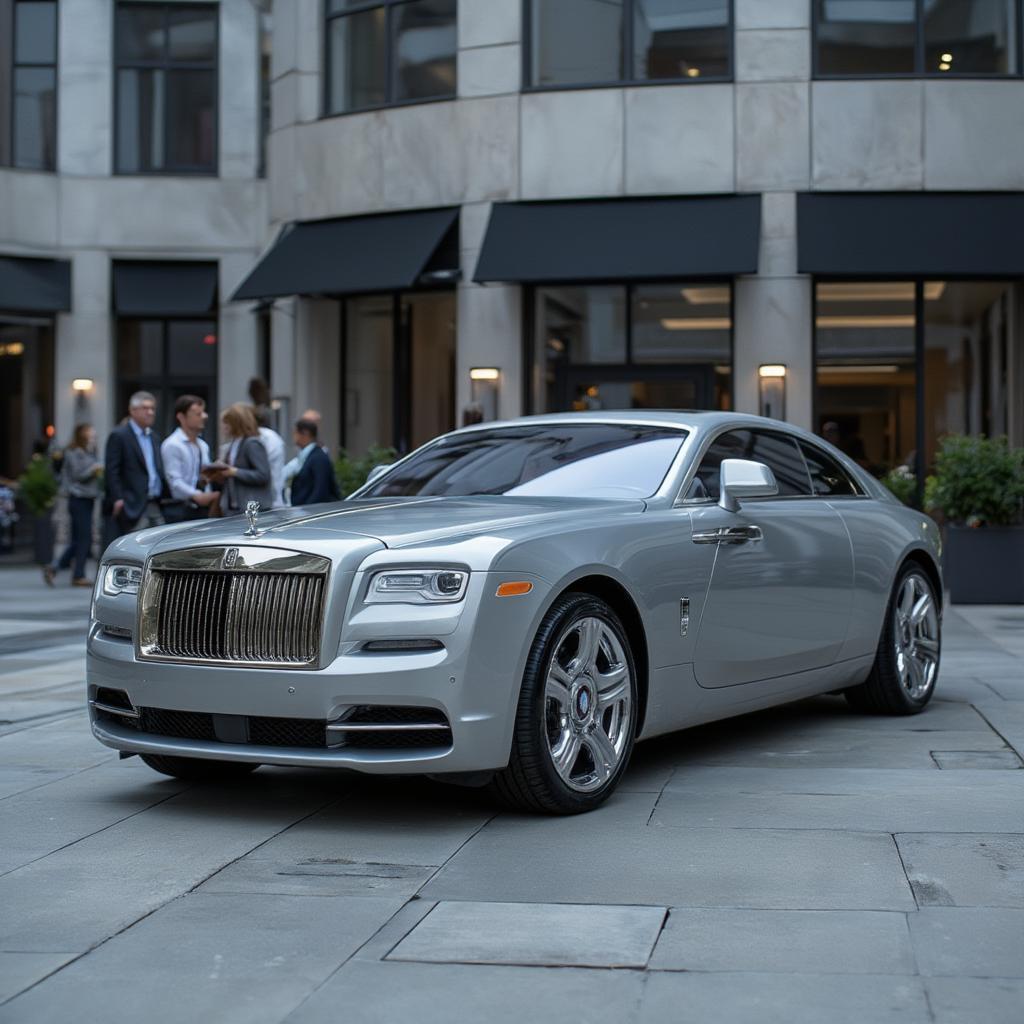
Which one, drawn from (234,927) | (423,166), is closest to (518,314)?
(423,166)

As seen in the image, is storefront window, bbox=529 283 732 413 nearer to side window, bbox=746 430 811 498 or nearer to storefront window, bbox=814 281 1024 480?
storefront window, bbox=814 281 1024 480

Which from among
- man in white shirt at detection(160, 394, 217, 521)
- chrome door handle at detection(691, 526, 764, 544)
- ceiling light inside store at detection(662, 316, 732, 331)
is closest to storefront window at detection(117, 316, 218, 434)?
ceiling light inside store at detection(662, 316, 732, 331)

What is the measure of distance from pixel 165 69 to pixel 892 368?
1397cm

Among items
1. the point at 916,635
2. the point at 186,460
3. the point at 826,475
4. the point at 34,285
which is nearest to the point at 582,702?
the point at 826,475

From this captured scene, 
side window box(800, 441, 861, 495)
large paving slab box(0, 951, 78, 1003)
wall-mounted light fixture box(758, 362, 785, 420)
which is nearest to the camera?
large paving slab box(0, 951, 78, 1003)

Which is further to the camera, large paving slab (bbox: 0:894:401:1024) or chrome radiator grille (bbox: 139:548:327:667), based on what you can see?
chrome radiator grille (bbox: 139:548:327:667)

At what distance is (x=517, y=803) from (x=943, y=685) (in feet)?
14.5

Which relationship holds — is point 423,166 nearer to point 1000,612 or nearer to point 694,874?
point 1000,612

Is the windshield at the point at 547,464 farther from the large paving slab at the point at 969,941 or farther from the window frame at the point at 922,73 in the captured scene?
the window frame at the point at 922,73

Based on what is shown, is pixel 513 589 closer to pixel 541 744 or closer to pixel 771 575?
pixel 541 744

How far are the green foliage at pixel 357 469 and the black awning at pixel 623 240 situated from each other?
2.31 metres

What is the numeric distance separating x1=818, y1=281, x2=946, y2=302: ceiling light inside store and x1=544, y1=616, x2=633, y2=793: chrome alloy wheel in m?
13.7

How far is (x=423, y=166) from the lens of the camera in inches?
798

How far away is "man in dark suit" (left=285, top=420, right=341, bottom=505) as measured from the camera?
1401 cm
